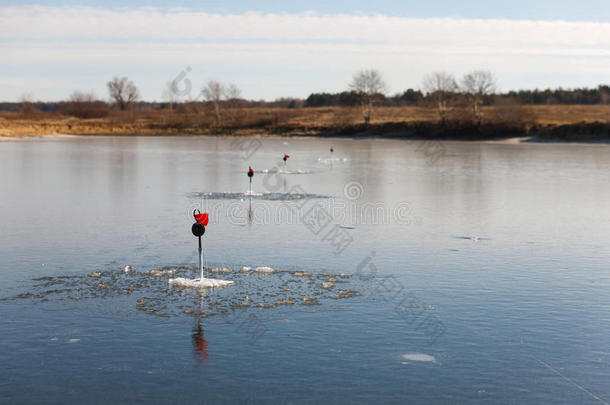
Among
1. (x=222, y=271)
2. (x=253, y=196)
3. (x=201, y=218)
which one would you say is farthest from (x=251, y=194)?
(x=201, y=218)

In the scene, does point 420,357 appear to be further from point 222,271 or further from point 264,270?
point 222,271

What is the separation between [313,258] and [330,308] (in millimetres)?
3149

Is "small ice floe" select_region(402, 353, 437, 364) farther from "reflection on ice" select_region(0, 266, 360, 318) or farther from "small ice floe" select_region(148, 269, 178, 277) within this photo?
"small ice floe" select_region(148, 269, 178, 277)

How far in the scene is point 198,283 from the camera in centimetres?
1023

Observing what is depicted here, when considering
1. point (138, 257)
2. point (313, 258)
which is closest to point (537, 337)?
point (313, 258)

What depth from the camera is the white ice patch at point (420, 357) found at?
7.38m

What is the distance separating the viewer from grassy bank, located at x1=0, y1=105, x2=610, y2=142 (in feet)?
245

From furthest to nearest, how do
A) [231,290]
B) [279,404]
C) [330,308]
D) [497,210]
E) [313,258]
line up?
[497,210] < [313,258] < [231,290] < [330,308] < [279,404]

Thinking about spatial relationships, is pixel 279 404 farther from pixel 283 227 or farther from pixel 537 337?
pixel 283 227

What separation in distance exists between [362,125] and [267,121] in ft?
57.7

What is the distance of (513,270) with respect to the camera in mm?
11586

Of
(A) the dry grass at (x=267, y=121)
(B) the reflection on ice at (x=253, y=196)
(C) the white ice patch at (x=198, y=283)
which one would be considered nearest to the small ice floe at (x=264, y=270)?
(C) the white ice patch at (x=198, y=283)

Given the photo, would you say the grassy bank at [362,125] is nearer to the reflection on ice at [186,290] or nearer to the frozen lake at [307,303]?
the frozen lake at [307,303]

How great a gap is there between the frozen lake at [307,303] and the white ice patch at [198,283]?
0.19 m
